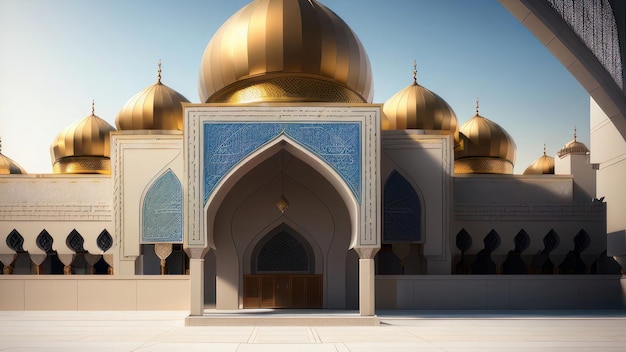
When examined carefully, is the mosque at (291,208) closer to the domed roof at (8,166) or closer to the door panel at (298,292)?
the door panel at (298,292)

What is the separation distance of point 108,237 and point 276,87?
15.4ft

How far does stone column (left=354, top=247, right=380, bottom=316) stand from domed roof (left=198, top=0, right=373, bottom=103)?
2.84 meters

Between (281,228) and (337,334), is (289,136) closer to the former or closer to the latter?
(281,228)

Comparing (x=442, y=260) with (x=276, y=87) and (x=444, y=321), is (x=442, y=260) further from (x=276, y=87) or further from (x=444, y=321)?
(x=276, y=87)

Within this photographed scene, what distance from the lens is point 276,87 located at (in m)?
11.8

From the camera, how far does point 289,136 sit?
34.3 feet

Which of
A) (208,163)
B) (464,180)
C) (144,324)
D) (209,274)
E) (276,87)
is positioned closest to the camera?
(144,324)

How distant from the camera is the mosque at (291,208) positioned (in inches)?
410

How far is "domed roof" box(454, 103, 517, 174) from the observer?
53.9ft

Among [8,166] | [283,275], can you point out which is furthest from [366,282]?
[8,166]

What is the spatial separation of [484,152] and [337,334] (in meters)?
8.98

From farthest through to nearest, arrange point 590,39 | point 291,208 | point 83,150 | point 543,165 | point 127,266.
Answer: point 543,165 < point 83,150 < point 127,266 < point 291,208 < point 590,39

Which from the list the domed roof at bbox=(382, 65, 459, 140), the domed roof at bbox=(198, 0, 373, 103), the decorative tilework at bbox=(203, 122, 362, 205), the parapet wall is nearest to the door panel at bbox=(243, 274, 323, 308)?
the parapet wall

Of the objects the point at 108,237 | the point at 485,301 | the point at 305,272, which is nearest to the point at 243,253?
the point at 305,272
